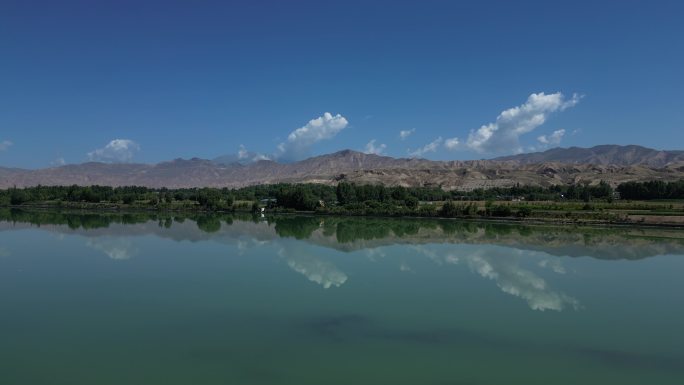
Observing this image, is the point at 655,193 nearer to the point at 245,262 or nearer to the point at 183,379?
the point at 245,262

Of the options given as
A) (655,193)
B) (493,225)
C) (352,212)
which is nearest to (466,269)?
(493,225)

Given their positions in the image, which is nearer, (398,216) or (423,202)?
(398,216)

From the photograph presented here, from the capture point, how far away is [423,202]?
268 ft

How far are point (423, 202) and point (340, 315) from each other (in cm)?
6613

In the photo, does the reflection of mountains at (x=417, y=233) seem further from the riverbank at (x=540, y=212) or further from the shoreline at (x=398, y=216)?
the riverbank at (x=540, y=212)

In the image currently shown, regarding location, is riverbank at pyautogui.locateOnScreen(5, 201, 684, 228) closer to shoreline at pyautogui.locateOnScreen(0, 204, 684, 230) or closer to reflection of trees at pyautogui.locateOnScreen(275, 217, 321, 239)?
shoreline at pyautogui.locateOnScreen(0, 204, 684, 230)

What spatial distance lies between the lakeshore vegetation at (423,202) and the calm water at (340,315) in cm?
2188

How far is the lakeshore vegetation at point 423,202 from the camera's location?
186ft

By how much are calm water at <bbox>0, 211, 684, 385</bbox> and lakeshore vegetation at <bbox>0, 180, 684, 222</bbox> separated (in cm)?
2188

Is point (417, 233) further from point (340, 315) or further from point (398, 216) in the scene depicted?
point (340, 315)

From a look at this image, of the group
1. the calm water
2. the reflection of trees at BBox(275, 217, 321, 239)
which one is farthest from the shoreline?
the calm water

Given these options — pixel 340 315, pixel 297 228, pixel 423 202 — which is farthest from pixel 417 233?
pixel 423 202

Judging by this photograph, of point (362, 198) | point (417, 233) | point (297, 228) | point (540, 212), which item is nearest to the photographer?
point (417, 233)

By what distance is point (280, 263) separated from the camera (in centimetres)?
2877
